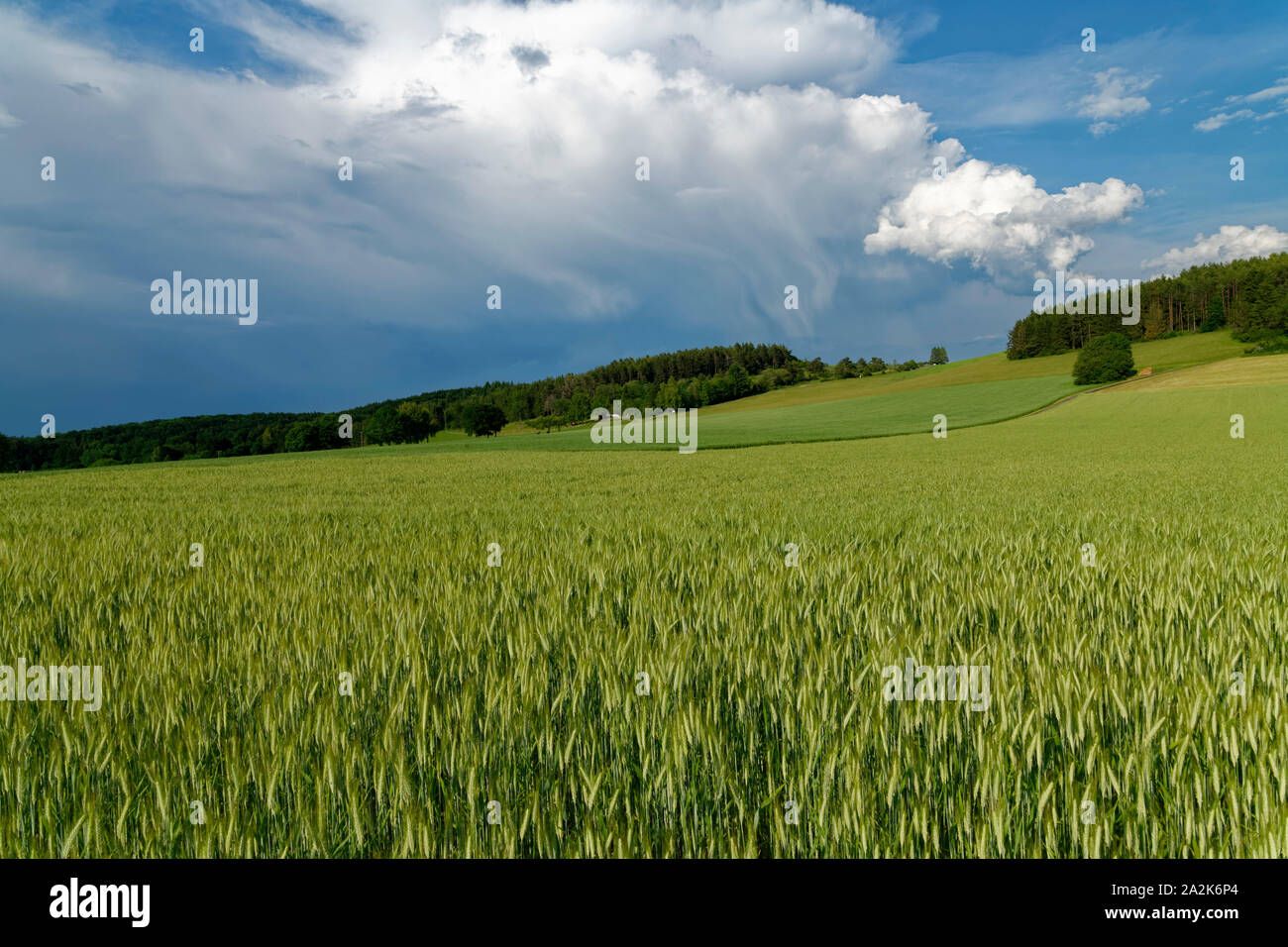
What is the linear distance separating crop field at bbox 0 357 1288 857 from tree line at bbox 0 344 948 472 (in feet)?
262

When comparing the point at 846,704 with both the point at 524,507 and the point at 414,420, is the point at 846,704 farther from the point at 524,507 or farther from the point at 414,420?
the point at 414,420

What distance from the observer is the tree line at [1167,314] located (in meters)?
110

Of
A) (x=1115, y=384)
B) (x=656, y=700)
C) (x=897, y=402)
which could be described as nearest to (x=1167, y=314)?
(x=1115, y=384)

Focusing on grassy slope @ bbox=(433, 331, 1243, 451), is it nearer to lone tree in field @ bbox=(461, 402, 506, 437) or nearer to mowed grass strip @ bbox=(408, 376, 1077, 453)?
mowed grass strip @ bbox=(408, 376, 1077, 453)

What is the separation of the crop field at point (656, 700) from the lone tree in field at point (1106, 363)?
91810 millimetres

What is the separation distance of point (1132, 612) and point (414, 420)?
353ft

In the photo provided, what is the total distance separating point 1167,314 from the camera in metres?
114

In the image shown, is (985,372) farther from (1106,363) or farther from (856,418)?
(856,418)

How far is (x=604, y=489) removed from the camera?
1678 cm

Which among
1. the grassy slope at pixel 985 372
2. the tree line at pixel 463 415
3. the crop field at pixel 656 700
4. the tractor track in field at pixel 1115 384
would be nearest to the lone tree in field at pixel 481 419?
the tree line at pixel 463 415

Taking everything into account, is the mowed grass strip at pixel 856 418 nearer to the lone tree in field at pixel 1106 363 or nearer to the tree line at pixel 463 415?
the lone tree in field at pixel 1106 363

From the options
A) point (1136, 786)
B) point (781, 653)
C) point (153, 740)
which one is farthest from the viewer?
point (781, 653)

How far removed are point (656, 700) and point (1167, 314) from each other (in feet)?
489
